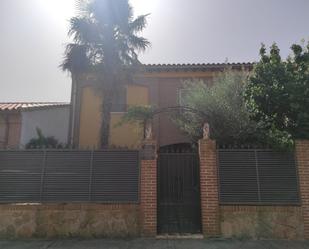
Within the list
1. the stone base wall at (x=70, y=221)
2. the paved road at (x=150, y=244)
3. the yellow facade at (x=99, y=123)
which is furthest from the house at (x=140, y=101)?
the paved road at (x=150, y=244)

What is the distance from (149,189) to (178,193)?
788mm

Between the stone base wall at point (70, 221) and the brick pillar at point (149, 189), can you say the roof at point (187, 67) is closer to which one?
the brick pillar at point (149, 189)

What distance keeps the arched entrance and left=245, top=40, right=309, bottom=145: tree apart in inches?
88.7

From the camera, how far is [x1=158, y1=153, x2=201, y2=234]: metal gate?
7008 mm

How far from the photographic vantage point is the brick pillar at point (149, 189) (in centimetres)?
680

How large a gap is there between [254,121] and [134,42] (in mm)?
5030

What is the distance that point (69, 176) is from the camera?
23.8 ft

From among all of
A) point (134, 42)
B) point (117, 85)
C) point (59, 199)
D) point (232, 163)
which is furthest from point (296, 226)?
point (134, 42)

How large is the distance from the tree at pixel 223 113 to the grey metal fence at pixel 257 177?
2.96 ft

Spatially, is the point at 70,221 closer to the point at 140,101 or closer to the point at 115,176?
the point at 115,176

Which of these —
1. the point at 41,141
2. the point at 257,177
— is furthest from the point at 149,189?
the point at 41,141

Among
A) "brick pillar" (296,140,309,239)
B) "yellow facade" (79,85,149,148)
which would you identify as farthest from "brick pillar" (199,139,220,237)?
"yellow facade" (79,85,149,148)

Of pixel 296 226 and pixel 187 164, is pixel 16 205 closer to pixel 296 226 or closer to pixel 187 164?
pixel 187 164

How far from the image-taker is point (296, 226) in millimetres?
6758
